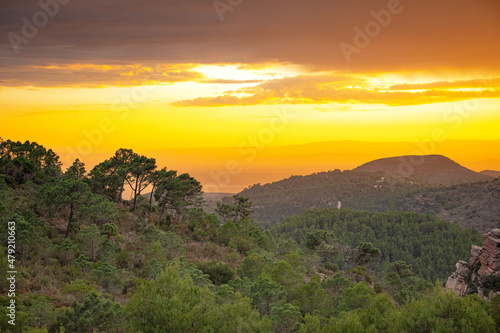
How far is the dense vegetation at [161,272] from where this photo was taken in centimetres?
1978

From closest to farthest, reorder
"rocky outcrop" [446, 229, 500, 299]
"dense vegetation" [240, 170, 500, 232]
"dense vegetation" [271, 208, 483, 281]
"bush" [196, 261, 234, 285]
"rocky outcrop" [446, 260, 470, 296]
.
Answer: "bush" [196, 261, 234, 285], "rocky outcrop" [446, 229, 500, 299], "rocky outcrop" [446, 260, 470, 296], "dense vegetation" [271, 208, 483, 281], "dense vegetation" [240, 170, 500, 232]

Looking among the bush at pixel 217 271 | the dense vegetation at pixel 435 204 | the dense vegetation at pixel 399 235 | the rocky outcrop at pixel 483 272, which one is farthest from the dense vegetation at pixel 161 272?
the dense vegetation at pixel 435 204

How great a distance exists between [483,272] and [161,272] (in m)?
41.0

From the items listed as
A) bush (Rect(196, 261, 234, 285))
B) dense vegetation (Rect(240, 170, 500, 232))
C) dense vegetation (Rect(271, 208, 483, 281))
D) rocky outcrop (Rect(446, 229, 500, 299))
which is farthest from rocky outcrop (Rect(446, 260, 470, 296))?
dense vegetation (Rect(240, 170, 500, 232))

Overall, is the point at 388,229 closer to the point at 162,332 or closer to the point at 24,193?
the point at 24,193

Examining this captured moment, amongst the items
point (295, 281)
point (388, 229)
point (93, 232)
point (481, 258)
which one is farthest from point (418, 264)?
point (93, 232)

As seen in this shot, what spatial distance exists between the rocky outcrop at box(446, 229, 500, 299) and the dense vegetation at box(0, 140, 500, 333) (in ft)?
15.3

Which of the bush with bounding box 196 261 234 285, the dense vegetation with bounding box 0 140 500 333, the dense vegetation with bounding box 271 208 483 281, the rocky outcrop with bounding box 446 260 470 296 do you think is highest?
the dense vegetation with bounding box 0 140 500 333

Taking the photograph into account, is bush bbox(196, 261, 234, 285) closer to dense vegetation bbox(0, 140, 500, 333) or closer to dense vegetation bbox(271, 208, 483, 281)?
dense vegetation bbox(0, 140, 500, 333)

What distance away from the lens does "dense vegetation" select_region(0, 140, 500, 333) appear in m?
19.8

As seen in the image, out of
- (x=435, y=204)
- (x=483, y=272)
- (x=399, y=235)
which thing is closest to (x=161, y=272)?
(x=483, y=272)

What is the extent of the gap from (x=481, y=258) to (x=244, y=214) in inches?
1292

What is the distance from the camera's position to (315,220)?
132750mm

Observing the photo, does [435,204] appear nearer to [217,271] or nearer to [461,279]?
[461,279]
